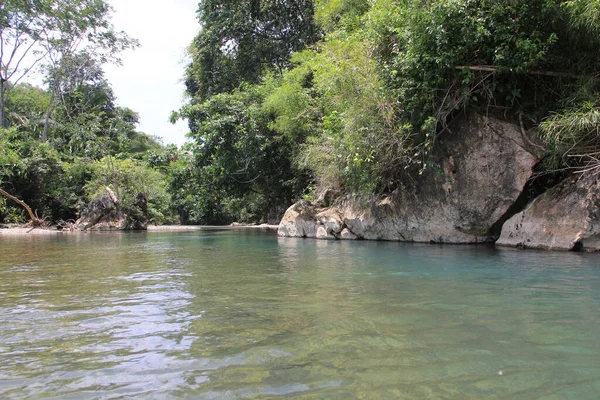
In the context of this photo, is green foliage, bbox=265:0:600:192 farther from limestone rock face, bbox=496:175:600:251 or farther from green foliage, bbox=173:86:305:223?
green foliage, bbox=173:86:305:223

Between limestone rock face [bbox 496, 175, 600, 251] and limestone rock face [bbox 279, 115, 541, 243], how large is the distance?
0.78 metres

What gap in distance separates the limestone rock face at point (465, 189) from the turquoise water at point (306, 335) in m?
4.04

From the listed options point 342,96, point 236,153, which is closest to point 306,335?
point 342,96

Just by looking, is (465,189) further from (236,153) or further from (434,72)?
(236,153)

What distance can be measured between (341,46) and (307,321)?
1097 centimetres

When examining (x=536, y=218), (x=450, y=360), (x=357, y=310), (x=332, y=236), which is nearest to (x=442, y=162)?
(x=536, y=218)

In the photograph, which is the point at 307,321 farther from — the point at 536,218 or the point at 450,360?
the point at 536,218

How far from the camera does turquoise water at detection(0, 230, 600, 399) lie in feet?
7.07

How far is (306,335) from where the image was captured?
298cm

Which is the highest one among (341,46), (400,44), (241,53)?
(241,53)

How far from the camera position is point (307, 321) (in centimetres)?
336

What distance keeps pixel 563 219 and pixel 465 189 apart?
7.85ft

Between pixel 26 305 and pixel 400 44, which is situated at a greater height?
pixel 400 44

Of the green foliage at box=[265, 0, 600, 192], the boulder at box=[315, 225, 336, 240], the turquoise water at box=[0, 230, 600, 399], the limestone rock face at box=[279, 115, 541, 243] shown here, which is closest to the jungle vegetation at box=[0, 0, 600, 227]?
the green foliage at box=[265, 0, 600, 192]
